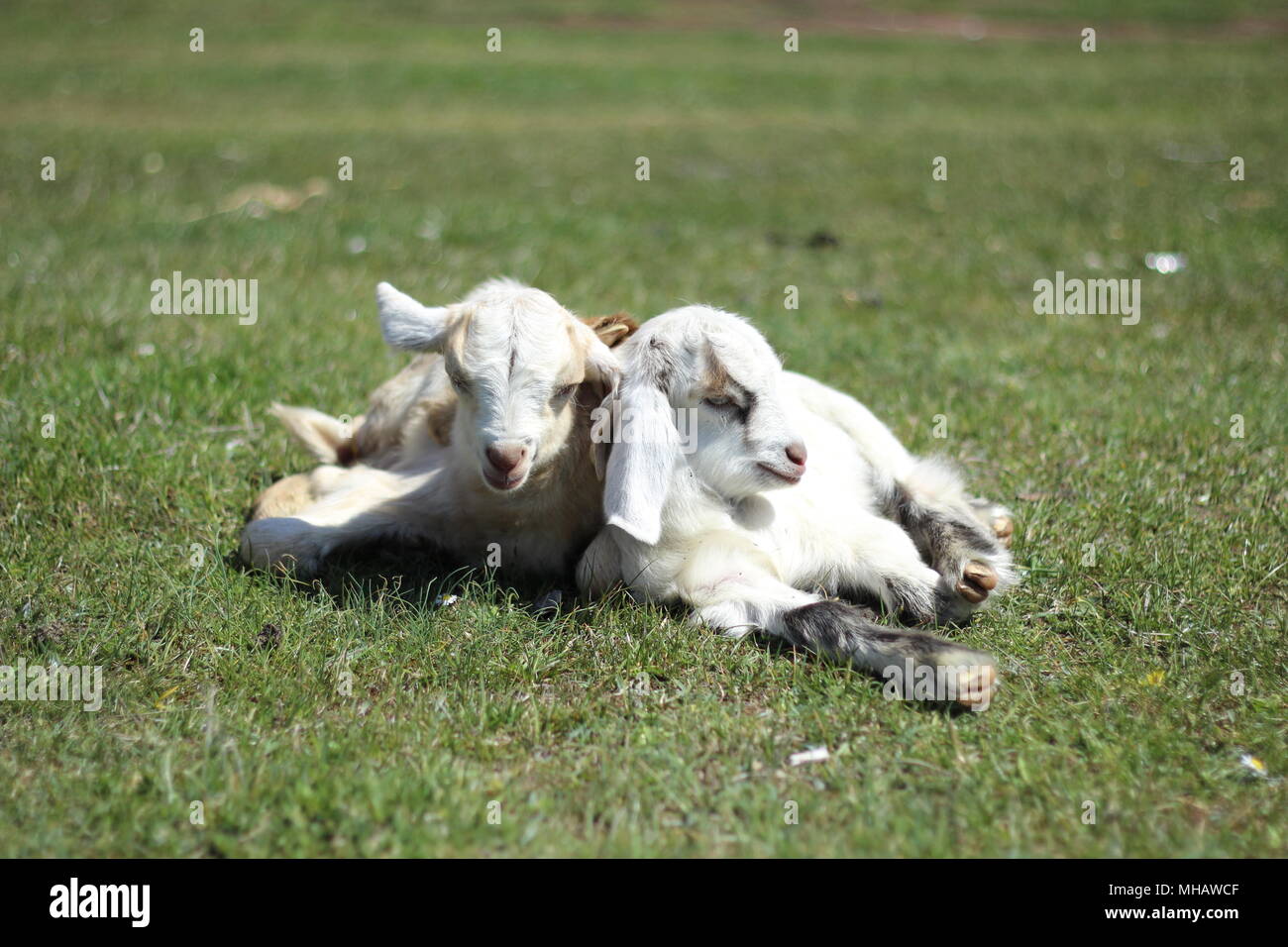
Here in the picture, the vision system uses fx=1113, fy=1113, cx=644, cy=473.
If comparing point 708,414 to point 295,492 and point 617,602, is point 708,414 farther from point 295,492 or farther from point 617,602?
point 295,492

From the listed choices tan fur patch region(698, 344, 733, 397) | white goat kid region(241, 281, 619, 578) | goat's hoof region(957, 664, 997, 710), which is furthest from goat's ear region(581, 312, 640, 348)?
goat's hoof region(957, 664, 997, 710)

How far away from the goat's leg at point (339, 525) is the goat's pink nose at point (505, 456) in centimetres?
81

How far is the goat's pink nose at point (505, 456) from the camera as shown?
338 centimetres

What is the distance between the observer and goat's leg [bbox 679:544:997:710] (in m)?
3.18

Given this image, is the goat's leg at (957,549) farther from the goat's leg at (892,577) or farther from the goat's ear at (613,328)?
the goat's ear at (613,328)

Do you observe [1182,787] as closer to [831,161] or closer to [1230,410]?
[1230,410]

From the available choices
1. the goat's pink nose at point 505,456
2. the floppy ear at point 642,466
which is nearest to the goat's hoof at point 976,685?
the floppy ear at point 642,466

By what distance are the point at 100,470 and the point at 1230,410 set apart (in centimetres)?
519

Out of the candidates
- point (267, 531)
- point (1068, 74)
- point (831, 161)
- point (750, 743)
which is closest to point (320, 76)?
point (831, 161)

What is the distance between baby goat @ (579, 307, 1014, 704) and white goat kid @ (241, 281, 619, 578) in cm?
24

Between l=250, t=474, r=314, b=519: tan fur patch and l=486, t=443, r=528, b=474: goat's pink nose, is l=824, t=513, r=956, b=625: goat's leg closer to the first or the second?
l=486, t=443, r=528, b=474: goat's pink nose

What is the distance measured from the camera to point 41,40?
71.8ft

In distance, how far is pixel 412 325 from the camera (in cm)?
379

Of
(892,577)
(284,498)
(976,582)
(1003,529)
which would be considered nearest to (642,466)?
(892,577)
